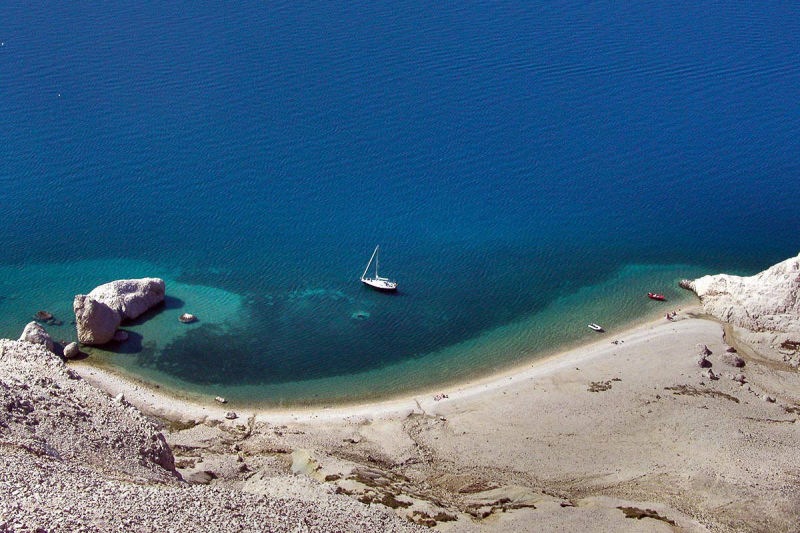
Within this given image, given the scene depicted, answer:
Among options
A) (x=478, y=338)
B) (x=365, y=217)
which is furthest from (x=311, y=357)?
(x=365, y=217)

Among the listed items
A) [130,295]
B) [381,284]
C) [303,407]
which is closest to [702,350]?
[381,284]

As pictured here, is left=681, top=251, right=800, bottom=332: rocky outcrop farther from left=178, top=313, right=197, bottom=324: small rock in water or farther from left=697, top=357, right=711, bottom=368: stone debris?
left=178, top=313, right=197, bottom=324: small rock in water

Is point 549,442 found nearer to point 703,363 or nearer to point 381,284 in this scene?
point 703,363

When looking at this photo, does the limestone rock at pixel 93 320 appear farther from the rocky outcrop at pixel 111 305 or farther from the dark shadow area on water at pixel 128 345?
the dark shadow area on water at pixel 128 345

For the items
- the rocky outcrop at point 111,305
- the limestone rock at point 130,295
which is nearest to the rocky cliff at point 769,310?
the limestone rock at point 130,295

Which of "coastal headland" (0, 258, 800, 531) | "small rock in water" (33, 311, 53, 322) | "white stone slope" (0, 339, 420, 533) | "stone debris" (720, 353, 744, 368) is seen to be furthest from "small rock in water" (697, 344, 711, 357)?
"small rock in water" (33, 311, 53, 322)

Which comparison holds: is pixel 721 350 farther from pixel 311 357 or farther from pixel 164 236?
pixel 164 236
